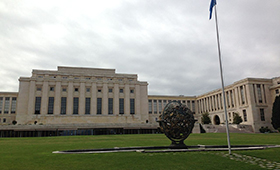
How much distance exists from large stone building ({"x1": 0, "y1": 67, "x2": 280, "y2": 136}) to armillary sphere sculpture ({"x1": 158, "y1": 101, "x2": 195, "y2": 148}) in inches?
1868

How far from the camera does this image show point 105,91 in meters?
71.0

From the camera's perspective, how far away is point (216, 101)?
8075 centimetres

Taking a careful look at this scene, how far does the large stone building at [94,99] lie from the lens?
6488cm

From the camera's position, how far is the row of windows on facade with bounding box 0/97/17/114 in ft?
247

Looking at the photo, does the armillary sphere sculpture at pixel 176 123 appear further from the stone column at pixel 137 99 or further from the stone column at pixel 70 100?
the stone column at pixel 137 99

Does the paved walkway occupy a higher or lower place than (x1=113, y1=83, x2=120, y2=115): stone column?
lower

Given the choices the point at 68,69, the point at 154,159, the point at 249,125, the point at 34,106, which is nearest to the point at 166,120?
the point at 154,159

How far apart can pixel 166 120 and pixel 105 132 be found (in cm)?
3817

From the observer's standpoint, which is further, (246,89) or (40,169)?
(246,89)

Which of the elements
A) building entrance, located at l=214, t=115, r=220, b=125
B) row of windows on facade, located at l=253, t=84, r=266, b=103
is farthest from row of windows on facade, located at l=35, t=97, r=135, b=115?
row of windows on facade, located at l=253, t=84, r=266, b=103

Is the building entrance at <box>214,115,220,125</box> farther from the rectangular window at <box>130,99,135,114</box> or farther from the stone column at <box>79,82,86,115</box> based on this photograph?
the stone column at <box>79,82,86,115</box>

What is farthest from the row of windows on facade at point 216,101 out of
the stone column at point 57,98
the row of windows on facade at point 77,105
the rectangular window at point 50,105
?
the rectangular window at point 50,105

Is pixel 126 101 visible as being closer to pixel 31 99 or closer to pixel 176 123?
pixel 31 99

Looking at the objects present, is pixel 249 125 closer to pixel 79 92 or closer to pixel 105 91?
pixel 105 91
